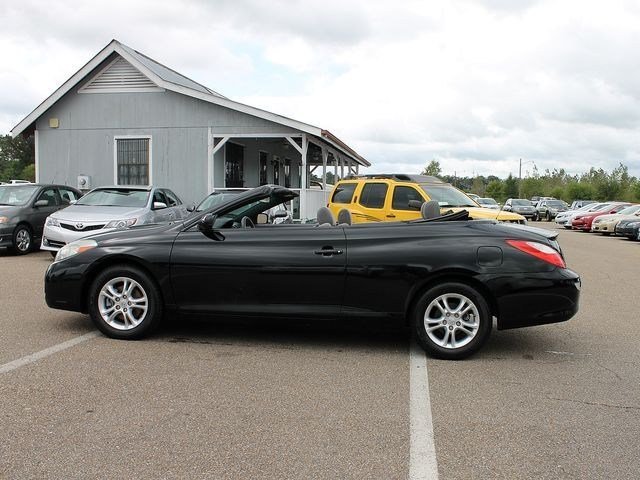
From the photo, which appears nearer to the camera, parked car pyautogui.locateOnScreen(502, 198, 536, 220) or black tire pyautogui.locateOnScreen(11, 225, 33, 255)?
black tire pyautogui.locateOnScreen(11, 225, 33, 255)

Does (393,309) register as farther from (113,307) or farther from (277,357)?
(113,307)

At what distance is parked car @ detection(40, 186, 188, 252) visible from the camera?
11039mm

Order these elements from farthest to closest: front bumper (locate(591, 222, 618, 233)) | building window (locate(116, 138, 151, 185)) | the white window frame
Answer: front bumper (locate(591, 222, 618, 233)), building window (locate(116, 138, 151, 185)), the white window frame

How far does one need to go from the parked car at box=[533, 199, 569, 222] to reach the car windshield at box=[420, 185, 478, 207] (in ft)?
114

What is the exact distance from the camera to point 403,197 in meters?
12.0

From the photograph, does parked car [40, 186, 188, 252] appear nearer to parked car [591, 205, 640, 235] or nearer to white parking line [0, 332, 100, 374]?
white parking line [0, 332, 100, 374]

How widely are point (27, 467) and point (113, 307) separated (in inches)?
104

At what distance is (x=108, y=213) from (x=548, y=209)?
133ft

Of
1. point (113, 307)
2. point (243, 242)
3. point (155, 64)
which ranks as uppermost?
point (155, 64)

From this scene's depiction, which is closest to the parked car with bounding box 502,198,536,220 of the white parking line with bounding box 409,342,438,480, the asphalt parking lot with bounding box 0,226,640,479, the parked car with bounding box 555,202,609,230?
the parked car with bounding box 555,202,609,230

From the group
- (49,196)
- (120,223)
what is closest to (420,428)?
(120,223)

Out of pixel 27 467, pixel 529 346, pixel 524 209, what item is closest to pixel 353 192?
pixel 529 346

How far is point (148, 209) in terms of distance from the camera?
12.1 metres

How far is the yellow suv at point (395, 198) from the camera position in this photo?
1191 cm
